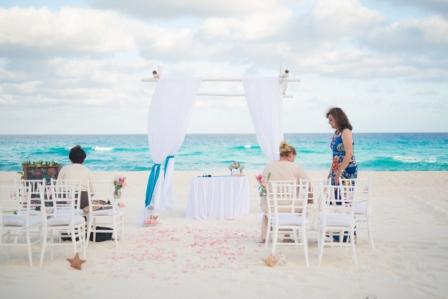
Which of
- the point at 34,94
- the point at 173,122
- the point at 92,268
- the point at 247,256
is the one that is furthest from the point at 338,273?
the point at 34,94

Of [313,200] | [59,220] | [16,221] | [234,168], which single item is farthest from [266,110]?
[16,221]

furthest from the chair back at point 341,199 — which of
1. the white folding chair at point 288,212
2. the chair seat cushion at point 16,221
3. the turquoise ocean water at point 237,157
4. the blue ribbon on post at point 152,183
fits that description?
the turquoise ocean water at point 237,157

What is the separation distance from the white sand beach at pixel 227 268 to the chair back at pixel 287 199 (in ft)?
1.63

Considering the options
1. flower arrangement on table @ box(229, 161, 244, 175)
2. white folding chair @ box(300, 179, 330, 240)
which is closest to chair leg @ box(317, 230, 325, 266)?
white folding chair @ box(300, 179, 330, 240)

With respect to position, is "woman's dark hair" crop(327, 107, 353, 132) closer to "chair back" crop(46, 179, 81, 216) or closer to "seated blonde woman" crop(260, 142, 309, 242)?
"seated blonde woman" crop(260, 142, 309, 242)

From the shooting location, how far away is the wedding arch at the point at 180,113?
25.9ft

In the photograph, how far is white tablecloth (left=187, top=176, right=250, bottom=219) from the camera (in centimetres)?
809

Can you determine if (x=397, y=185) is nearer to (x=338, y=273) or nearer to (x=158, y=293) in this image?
(x=338, y=273)

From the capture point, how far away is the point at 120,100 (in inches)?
1172

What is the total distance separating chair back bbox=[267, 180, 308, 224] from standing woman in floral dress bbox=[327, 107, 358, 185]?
2.54 feet

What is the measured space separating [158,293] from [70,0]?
10.4 m

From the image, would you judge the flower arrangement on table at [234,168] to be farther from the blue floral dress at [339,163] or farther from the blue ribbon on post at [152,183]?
the blue floral dress at [339,163]

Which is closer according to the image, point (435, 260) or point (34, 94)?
point (435, 260)

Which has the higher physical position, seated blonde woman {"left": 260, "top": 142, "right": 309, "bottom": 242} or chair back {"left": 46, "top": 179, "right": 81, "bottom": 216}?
seated blonde woman {"left": 260, "top": 142, "right": 309, "bottom": 242}
